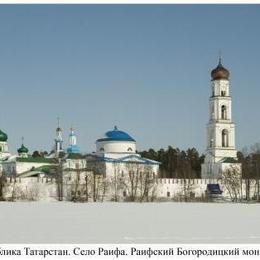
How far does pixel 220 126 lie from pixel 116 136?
906 cm

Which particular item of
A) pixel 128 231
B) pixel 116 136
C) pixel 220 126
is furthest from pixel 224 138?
pixel 128 231

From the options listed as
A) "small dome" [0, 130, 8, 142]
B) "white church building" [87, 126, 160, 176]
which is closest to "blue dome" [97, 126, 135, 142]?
"white church building" [87, 126, 160, 176]

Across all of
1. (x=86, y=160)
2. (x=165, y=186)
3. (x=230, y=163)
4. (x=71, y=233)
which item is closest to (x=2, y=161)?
(x=86, y=160)

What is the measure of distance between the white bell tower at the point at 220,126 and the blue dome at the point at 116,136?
7063 millimetres

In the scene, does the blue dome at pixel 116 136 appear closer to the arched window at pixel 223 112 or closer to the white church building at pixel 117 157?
the white church building at pixel 117 157

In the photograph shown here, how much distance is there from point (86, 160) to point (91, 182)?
33.5 feet

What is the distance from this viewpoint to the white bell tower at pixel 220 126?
186ft

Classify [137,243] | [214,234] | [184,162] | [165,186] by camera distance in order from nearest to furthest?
[137,243] < [214,234] < [165,186] < [184,162]

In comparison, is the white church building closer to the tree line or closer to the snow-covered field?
the tree line

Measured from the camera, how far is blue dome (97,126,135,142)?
58250mm

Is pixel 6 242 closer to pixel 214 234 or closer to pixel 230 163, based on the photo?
pixel 214 234

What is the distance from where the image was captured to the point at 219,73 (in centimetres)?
5656

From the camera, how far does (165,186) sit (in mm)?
54562

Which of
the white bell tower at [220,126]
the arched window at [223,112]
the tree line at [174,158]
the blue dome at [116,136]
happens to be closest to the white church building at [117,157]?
the blue dome at [116,136]
